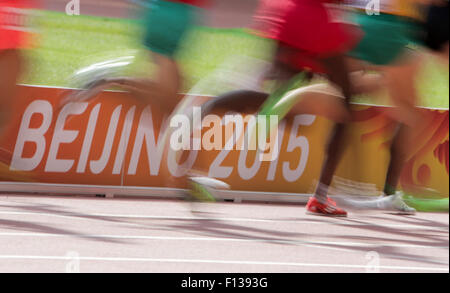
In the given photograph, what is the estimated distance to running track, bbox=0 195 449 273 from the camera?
12.8 ft

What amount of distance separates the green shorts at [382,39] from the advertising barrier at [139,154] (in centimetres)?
484

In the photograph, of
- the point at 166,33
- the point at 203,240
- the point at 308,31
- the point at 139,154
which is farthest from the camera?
the point at 139,154

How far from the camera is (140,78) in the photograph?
208 cm

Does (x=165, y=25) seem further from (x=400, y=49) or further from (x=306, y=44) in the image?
(x=400, y=49)

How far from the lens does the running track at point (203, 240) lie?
12.8ft

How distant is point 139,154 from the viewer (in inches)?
325

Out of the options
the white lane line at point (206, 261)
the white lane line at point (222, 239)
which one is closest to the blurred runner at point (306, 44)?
the white lane line at point (206, 261)

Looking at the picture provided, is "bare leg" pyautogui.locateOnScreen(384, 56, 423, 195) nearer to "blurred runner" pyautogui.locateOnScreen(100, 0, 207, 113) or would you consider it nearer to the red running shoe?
"blurred runner" pyautogui.locateOnScreen(100, 0, 207, 113)

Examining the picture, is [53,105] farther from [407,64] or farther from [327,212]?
[407,64]

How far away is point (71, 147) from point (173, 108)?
6287 millimetres

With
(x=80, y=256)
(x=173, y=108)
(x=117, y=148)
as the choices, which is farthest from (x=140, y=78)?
(x=117, y=148)

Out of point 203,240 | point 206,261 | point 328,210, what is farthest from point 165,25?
point 328,210

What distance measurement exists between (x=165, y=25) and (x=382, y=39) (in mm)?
525

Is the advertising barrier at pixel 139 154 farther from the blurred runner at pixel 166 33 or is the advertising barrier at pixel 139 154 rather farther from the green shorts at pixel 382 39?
the blurred runner at pixel 166 33
